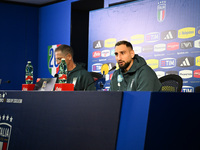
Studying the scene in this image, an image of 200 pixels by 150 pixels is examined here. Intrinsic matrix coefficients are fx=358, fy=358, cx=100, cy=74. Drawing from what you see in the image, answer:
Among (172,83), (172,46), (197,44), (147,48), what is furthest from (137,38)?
(172,83)

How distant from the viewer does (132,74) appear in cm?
299

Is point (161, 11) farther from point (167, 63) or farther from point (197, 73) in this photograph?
point (197, 73)

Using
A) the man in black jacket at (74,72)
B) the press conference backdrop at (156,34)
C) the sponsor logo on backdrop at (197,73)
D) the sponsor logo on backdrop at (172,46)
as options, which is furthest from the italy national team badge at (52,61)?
the sponsor logo on backdrop at (197,73)

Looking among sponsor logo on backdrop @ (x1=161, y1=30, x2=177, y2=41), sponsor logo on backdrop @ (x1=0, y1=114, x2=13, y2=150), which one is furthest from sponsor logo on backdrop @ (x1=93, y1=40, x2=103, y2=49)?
sponsor logo on backdrop @ (x1=0, y1=114, x2=13, y2=150)

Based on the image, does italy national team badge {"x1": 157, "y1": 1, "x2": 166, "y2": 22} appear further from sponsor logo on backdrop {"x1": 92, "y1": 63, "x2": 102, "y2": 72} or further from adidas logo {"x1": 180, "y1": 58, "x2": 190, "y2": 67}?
sponsor logo on backdrop {"x1": 92, "y1": 63, "x2": 102, "y2": 72}

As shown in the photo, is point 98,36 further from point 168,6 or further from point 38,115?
point 38,115

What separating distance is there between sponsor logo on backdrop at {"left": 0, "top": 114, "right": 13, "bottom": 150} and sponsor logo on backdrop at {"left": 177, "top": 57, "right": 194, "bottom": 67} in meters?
2.19

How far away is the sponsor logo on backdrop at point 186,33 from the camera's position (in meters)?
3.76

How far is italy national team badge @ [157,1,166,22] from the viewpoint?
416 centimetres

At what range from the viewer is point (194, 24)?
3.75m

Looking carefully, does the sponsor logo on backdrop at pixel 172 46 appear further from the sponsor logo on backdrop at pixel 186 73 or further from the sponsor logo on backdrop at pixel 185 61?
the sponsor logo on backdrop at pixel 186 73

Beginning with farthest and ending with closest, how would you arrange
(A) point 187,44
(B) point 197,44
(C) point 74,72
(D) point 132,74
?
1. (A) point 187,44
2. (B) point 197,44
3. (C) point 74,72
4. (D) point 132,74

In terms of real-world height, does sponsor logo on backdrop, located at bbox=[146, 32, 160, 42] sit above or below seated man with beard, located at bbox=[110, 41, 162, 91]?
above

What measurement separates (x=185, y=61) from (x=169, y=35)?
1.32 ft
